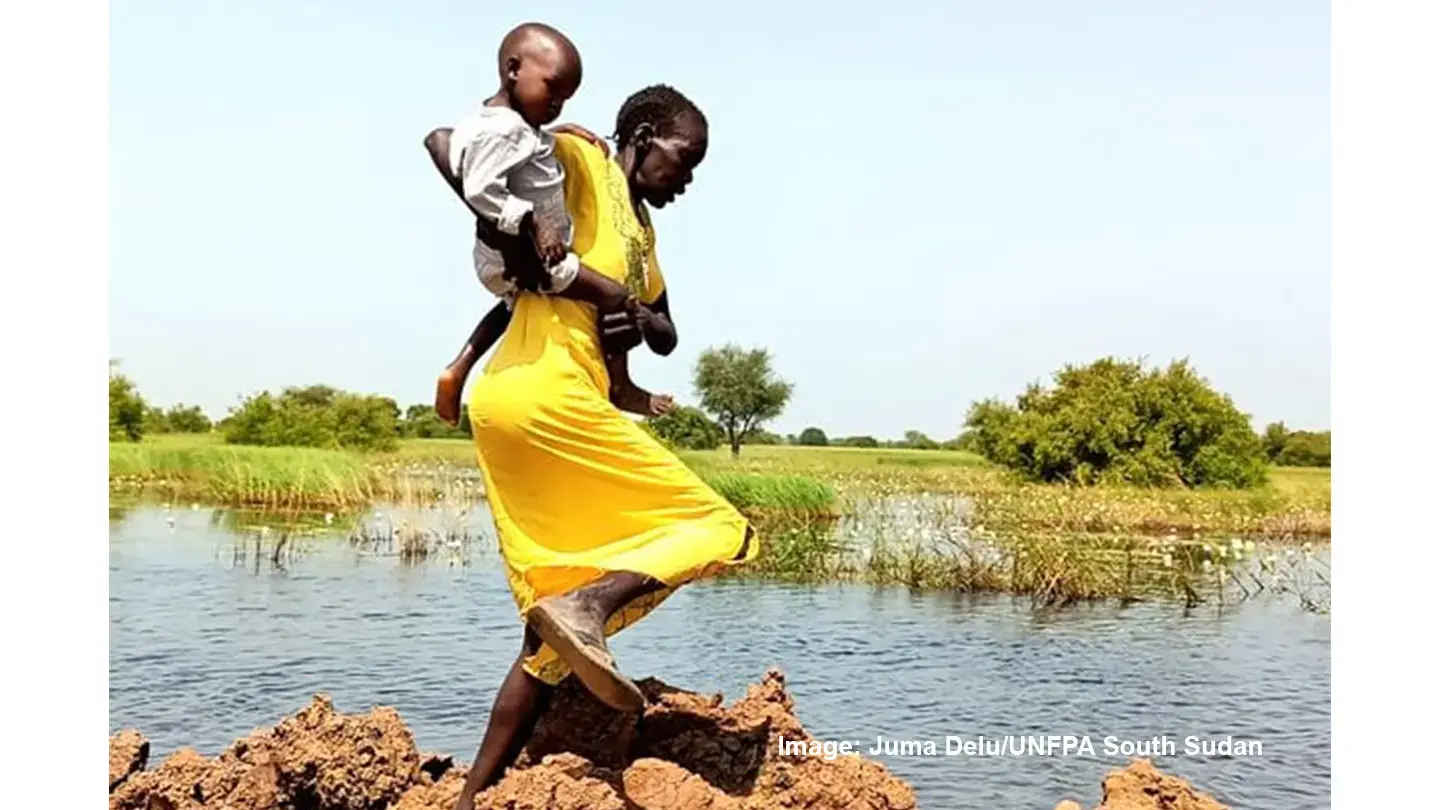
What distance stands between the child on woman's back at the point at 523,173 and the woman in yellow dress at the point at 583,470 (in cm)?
8

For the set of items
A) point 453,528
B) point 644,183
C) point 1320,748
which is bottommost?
point 1320,748

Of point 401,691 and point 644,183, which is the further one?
point 401,691

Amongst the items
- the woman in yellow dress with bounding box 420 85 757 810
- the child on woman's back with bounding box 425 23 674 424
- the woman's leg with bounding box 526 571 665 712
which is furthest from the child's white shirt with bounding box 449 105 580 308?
the woman's leg with bounding box 526 571 665 712

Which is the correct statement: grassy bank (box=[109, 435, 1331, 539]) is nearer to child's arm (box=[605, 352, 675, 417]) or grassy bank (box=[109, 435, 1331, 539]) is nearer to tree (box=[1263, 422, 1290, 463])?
tree (box=[1263, 422, 1290, 463])

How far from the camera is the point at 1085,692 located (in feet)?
18.9

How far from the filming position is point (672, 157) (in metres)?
4.21

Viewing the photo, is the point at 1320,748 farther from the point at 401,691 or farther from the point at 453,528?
the point at 453,528

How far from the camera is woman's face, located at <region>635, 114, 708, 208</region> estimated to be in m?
4.21

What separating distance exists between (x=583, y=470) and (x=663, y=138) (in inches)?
30.8

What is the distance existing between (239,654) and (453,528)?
1359 mm

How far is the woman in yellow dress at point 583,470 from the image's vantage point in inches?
159

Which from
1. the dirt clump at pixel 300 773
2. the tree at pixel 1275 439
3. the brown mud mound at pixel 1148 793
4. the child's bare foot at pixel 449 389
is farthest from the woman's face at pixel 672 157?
the tree at pixel 1275 439

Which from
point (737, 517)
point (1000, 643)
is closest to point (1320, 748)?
point (1000, 643)

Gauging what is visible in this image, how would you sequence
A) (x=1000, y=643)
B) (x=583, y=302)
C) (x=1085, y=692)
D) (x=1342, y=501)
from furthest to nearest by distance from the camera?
1. (x=1000, y=643)
2. (x=1085, y=692)
3. (x=1342, y=501)
4. (x=583, y=302)
